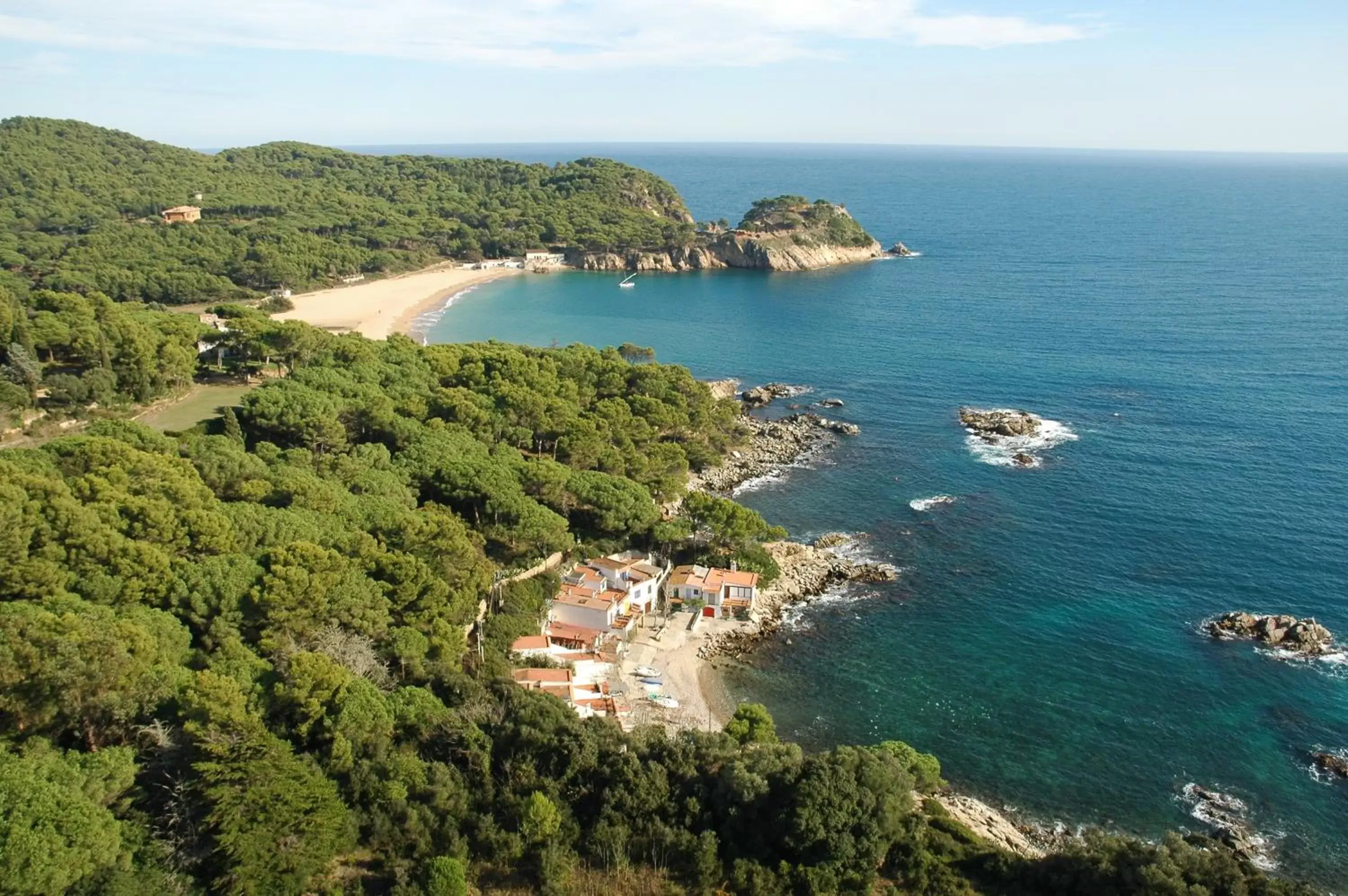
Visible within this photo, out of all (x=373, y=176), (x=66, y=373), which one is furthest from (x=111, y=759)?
(x=373, y=176)

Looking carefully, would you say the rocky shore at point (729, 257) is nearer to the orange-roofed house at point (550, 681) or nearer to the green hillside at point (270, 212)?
the green hillside at point (270, 212)

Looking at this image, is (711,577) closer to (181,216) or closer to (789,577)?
(789,577)

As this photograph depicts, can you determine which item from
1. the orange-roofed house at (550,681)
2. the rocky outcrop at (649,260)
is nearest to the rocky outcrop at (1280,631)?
the orange-roofed house at (550,681)

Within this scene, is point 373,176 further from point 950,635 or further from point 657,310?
point 950,635

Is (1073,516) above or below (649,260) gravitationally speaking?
below

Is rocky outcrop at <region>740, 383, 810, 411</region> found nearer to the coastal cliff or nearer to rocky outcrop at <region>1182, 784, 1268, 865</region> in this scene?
rocky outcrop at <region>1182, 784, 1268, 865</region>

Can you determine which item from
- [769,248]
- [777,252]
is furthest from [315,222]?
[777,252]
